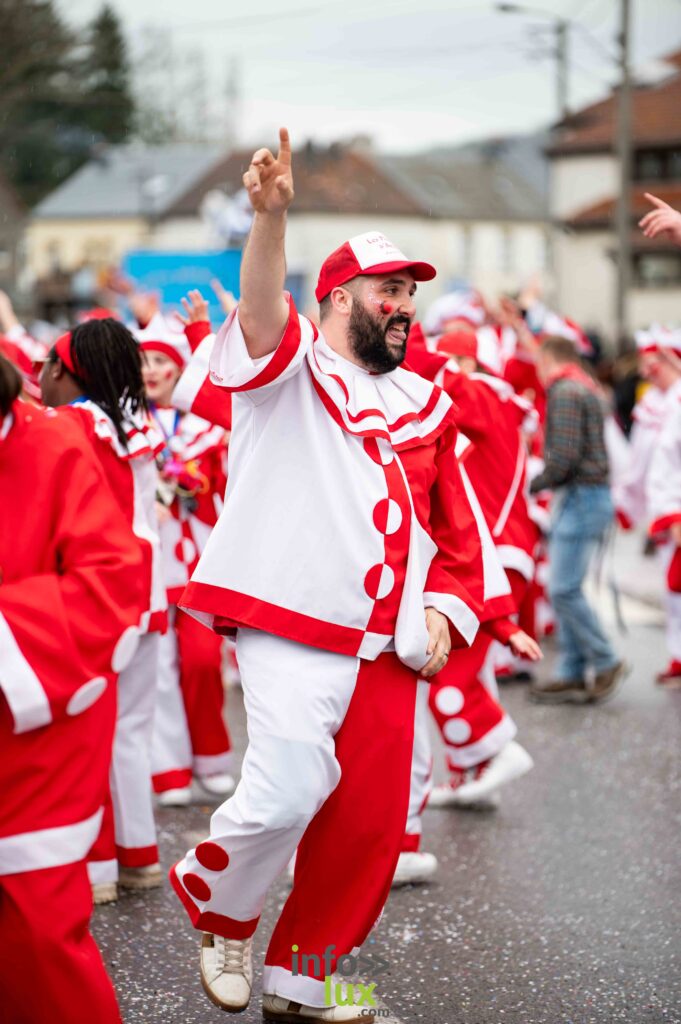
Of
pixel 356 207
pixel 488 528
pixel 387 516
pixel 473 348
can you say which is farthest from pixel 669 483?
pixel 356 207

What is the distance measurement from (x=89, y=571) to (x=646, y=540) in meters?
12.4

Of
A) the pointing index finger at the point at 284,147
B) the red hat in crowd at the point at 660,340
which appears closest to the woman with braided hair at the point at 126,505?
the pointing index finger at the point at 284,147

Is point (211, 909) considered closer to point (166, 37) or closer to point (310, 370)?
point (310, 370)

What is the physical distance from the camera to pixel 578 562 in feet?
29.6

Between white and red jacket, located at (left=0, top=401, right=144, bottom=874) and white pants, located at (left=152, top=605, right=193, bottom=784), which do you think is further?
white pants, located at (left=152, top=605, right=193, bottom=784)

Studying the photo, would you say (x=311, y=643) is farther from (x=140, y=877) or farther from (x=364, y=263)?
(x=140, y=877)

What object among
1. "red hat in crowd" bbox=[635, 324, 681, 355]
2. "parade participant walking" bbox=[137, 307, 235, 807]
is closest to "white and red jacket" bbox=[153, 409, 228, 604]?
"parade participant walking" bbox=[137, 307, 235, 807]

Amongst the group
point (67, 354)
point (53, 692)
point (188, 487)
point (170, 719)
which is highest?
point (67, 354)

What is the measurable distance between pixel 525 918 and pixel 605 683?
387cm

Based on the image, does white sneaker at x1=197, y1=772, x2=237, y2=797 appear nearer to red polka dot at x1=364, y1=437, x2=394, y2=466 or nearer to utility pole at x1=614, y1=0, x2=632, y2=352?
red polka dot at x1=364, y1=437, x2=394, y2=466

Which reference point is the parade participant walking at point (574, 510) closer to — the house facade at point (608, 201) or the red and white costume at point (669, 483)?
the red and white costume at point (669, 483)

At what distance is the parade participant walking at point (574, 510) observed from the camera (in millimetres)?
8641

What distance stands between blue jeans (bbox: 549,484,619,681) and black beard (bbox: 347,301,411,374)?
488 cm

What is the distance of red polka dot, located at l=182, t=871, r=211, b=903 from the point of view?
4020 millimetres
